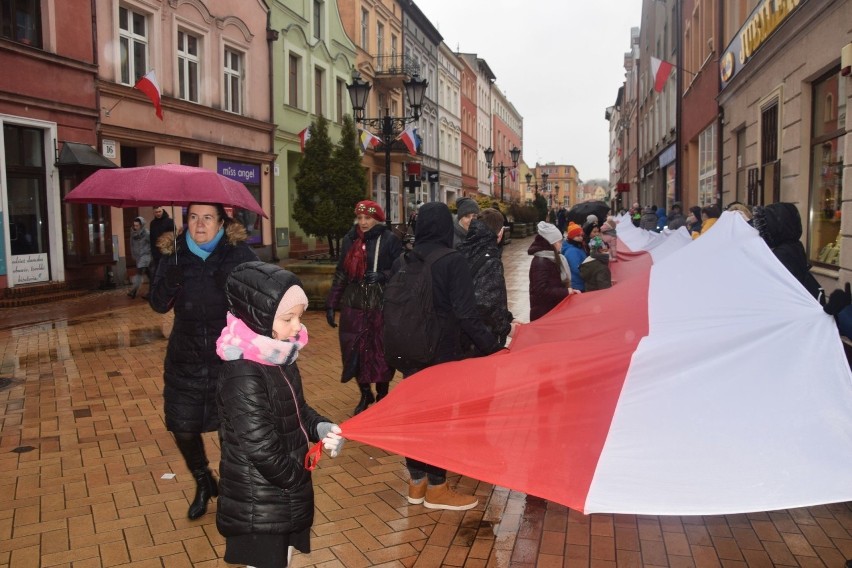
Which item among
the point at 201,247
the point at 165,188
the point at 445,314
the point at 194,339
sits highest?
the point at 165,188

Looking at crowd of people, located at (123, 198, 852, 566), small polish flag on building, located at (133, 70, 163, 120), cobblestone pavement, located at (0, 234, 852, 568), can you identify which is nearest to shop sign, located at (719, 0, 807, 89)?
crowd of people, located at (123, 198, 852, 566)

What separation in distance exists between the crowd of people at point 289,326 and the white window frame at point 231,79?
1728cm

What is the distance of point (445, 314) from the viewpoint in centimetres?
437

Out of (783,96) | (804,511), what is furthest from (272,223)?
(804,511)

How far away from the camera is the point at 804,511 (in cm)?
441

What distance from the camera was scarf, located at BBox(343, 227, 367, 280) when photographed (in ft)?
20.9

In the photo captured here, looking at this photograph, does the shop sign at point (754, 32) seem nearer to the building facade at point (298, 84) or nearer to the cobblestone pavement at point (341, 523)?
the cobblestone pavement at point (341, 523)

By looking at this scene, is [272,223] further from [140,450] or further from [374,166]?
[140,450]

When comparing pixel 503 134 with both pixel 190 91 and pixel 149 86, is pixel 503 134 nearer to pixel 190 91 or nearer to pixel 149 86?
pixel 190 91

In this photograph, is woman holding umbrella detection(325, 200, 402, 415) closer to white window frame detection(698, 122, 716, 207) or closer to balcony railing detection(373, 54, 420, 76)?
white window frame detection(698, 122, 716, 207)

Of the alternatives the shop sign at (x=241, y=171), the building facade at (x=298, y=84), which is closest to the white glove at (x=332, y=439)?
the shop sign at (x=241, y=171)

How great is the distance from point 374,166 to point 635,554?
1292 inches

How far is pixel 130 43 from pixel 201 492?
16420 millimetres

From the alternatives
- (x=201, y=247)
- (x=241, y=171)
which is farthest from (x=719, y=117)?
(x=201, y=247)
